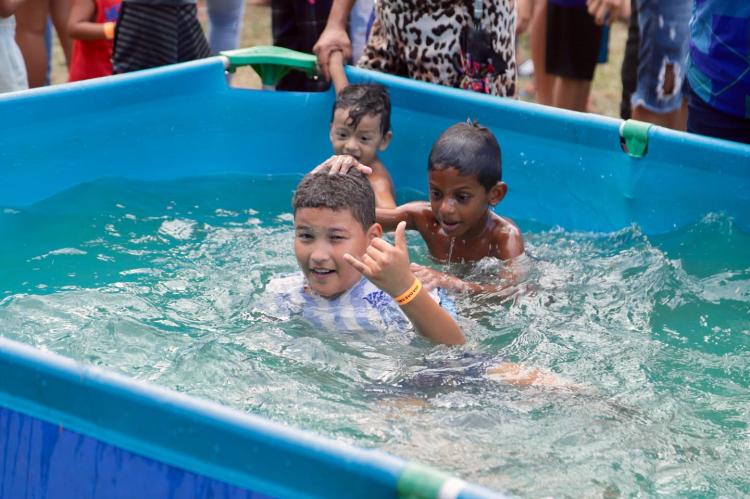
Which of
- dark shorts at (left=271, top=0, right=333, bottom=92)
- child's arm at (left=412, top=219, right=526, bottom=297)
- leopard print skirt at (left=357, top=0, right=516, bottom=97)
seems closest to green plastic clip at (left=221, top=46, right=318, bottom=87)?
leopard print skirt at (left=357, top=0, right=516, bottom=97)

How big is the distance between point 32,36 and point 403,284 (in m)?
3.91

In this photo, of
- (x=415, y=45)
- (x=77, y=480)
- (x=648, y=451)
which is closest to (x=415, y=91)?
(x=415, y=45)

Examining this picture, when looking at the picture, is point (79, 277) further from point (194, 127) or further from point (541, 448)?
point (541, 448)

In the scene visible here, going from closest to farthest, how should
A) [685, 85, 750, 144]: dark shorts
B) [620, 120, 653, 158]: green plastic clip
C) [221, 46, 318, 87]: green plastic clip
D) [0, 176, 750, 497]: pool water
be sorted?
[0, 176, 750, 497]: pool water
[685, 85, 750, 144]: dark shorts
[620, 120, 653, 158]: green plastic clip
[221, 46, 318, 87]: green plastic clip

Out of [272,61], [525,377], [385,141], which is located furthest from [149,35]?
[525,377]

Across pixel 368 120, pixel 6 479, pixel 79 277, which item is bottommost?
pixel 79 277

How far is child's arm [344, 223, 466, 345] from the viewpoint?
2.88 m

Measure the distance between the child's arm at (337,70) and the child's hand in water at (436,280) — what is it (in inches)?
54.7

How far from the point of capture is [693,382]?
3.28m

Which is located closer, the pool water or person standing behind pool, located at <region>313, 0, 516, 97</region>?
the pool water

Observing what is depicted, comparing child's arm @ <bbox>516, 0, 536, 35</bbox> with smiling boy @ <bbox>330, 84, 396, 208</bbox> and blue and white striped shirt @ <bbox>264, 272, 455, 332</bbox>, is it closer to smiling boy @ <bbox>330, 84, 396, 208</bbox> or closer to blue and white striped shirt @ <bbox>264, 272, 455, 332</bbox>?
smiling boy @ <bbox>330, 84, 396, 208</bbox>

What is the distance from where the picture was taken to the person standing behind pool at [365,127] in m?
4.44

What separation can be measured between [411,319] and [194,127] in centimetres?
246

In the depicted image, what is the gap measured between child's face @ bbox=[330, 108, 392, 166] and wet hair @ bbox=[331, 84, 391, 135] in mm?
18
